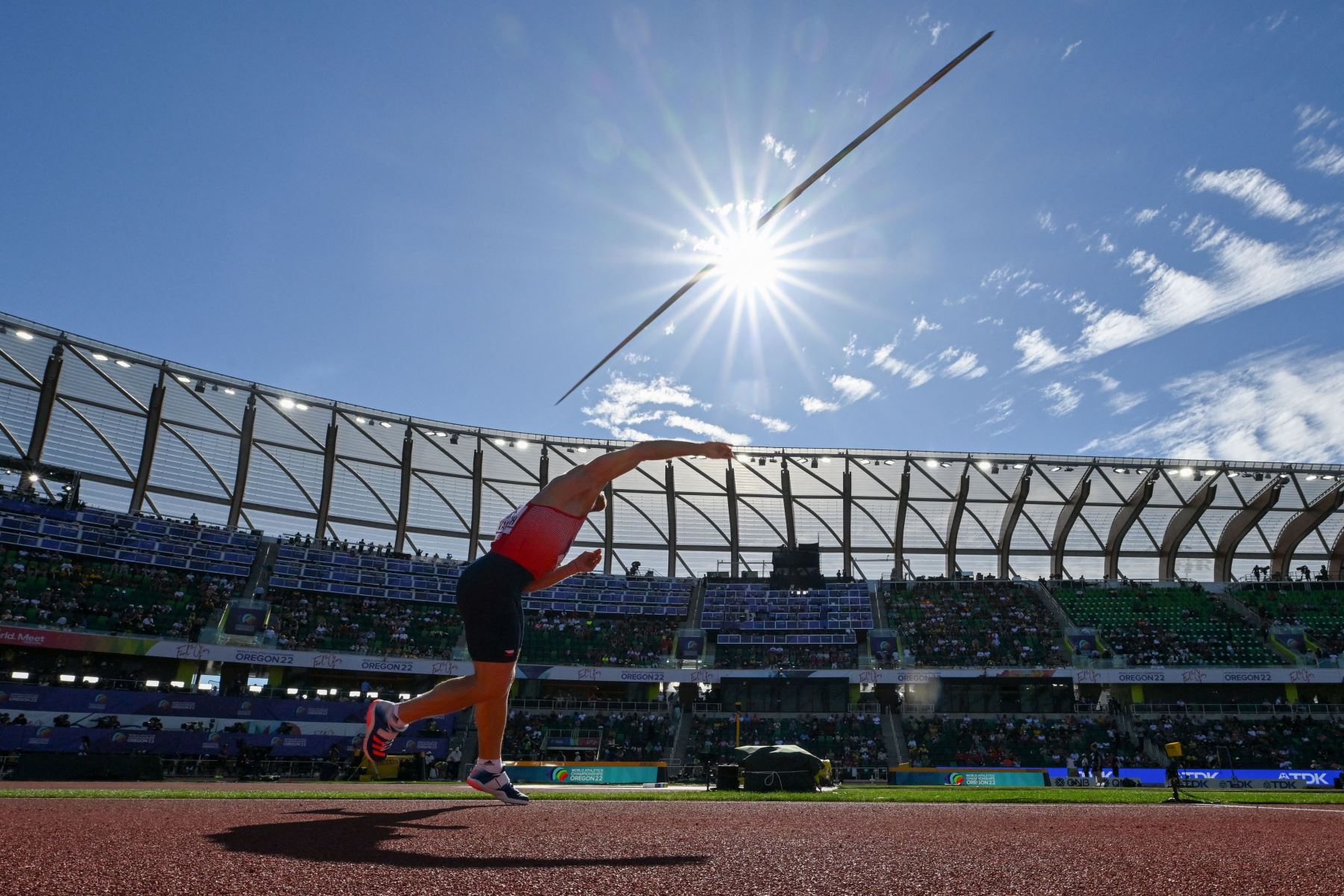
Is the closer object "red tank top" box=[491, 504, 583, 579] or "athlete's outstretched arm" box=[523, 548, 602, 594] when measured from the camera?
"red tank top" box=[491, 504, 583, 579]

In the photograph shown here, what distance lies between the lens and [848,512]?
46000 millimetres

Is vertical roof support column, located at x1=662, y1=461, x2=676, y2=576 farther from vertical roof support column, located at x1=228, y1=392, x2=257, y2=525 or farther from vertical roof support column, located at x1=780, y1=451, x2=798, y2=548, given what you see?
vertical roof support column, located at x1=228, y1=392, x2=257, y2=525

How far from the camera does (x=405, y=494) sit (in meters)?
43.3

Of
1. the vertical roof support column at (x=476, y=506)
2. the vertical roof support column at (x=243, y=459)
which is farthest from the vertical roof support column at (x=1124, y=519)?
the vertical roof support column at (x=243, y=459)

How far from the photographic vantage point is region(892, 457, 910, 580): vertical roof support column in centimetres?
4550

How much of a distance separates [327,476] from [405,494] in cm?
403

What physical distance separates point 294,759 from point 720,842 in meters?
28.8

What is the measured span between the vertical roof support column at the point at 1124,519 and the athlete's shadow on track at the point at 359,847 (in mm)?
47403

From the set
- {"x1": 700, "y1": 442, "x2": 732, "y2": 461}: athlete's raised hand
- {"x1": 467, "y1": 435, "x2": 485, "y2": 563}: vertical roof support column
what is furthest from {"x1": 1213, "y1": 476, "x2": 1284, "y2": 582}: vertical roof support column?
{"x1": 700, "y1": 442, "x2": 732, "y2": 461}: athlete's raised hand

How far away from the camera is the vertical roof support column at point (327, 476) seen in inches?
1603

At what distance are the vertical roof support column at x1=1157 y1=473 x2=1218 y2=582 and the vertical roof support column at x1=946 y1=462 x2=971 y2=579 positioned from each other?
38.1 ft

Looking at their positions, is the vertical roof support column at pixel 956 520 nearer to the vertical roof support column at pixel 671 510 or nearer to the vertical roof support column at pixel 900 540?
the vertical roof support column at pixel 900 540

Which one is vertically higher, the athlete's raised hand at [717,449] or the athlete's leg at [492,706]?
the athlete's raised hand at [717,449]

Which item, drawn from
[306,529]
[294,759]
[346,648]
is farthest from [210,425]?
[294,759]
